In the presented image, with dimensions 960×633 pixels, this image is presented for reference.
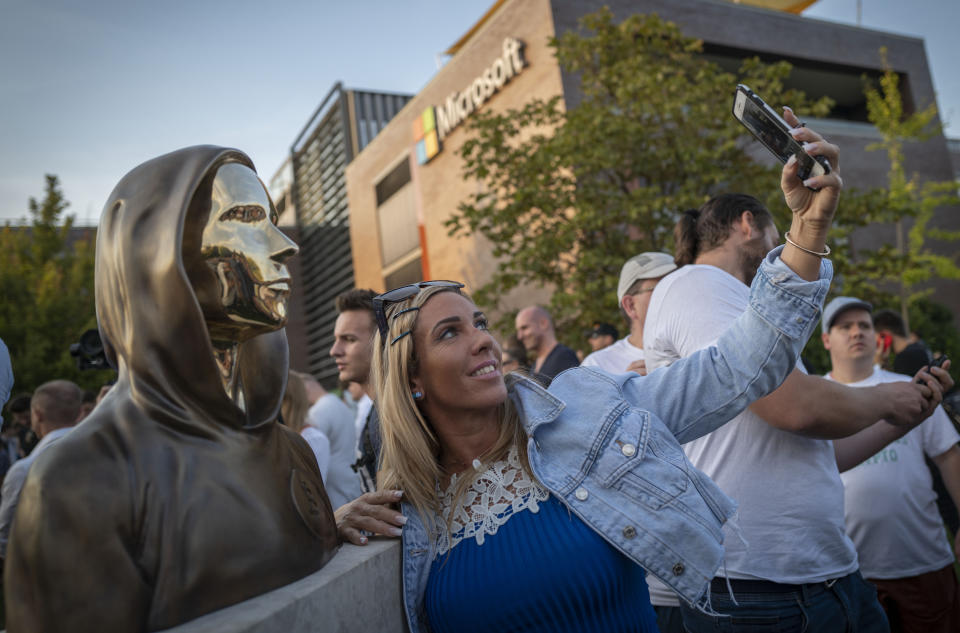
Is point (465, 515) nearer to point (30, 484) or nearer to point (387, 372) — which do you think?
point (387, 372)

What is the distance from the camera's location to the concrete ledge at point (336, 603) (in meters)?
1.25

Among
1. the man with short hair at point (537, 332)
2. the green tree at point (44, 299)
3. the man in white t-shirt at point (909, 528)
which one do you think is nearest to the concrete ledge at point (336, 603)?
the man in white t-shirt at point (909, 528)

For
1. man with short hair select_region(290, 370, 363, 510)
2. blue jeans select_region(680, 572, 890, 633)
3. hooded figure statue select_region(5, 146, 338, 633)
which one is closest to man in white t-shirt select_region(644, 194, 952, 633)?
blue jeans select_region(680, 572, 890, 633)

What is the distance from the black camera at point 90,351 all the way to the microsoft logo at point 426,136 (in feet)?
57.7

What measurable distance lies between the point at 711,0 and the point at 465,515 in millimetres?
19200

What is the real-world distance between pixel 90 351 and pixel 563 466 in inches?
65.7

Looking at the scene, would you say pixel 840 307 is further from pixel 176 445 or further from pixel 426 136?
pixel 426 136

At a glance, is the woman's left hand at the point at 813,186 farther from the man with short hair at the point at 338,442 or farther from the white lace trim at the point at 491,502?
the man with short hair at the point at 338,442

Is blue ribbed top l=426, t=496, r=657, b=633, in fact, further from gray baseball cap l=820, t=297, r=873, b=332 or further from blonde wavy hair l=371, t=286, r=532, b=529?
gray baseball cap l=820, t=297, r=873, b=332

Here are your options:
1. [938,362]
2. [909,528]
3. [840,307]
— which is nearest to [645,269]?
[840,307]

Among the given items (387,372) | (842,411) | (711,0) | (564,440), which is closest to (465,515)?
(564,440)

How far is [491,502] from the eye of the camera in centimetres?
193

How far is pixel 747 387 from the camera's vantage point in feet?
6.23

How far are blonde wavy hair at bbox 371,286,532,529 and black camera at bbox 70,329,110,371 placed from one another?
1.02 metres
